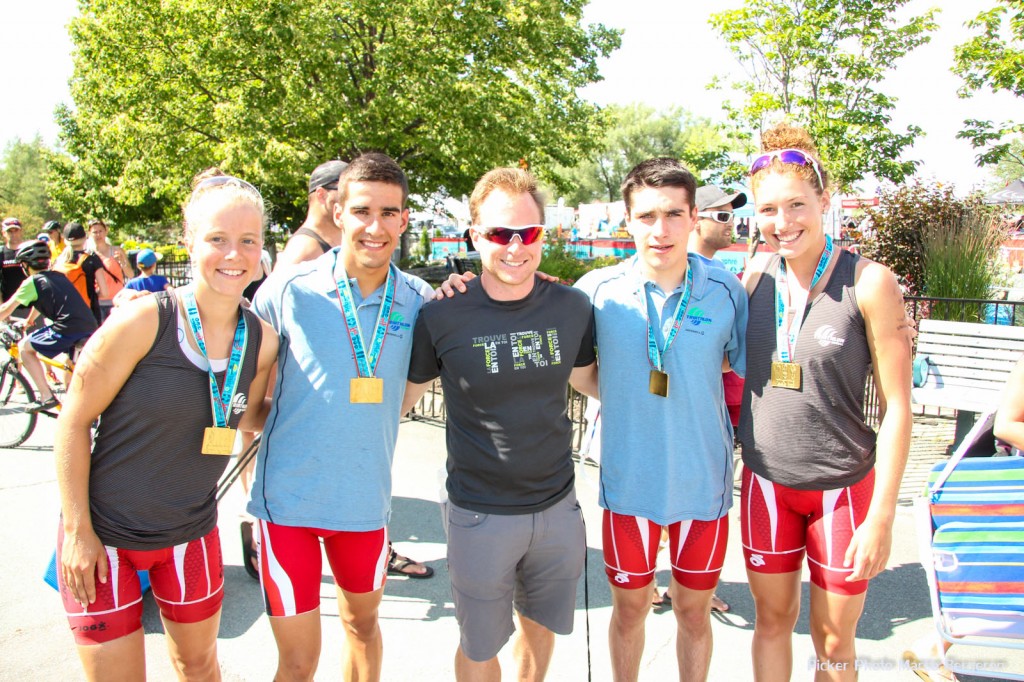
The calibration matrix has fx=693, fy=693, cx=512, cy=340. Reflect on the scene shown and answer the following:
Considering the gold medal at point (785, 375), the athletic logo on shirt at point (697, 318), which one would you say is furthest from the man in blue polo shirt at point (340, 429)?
the gold medal at point (785, 375)

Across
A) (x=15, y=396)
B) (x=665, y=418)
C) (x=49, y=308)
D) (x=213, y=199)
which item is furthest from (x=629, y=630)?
(x=15, y=396)

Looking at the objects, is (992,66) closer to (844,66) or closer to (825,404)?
(844,66)

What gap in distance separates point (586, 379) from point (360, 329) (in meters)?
1.00

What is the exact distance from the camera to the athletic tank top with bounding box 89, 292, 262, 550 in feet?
7.46

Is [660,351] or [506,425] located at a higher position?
[660,351]

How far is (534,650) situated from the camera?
9.21 feet

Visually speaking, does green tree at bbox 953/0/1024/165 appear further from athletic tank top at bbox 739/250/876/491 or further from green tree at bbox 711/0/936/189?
athletic tank top at bbox 739/250/876/491

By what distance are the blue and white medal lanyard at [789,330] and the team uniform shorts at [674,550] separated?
64 centimetres

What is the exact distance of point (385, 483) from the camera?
8.77 feet

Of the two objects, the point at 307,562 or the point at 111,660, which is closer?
the point at 111,660

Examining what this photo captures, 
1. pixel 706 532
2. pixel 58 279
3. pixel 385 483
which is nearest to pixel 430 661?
pixel 385 483

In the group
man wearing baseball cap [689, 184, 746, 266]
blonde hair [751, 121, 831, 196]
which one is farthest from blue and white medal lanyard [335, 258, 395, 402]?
man wearing baseball cap [689, 184, 746, 266]

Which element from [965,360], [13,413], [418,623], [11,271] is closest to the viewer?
[418,623]

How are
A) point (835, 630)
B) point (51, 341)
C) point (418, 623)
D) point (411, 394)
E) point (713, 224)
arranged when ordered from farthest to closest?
point (51, 341) → point (713, 224) → point (418, 623) → point (411, 394) → point (835, 630)
